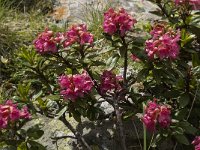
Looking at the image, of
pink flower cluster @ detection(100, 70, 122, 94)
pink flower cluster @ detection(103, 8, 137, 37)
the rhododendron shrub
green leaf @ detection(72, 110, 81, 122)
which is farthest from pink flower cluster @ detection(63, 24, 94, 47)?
green leaf @ detection(72, 110, 81, 122)

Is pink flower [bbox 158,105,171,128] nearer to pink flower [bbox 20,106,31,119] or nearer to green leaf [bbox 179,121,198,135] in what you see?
green leaf [bbox 179,121,198,135]

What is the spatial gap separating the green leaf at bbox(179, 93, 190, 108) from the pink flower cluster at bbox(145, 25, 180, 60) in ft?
0.98

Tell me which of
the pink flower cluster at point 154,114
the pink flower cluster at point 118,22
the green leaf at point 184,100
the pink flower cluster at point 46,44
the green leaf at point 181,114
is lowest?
the green leaf at point 181,114

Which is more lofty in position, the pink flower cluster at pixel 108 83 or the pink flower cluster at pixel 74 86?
the pink flower cluster at pixel 74 86

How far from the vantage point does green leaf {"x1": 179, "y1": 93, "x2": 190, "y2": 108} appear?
2940 mm

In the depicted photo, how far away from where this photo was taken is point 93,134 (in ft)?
10.9

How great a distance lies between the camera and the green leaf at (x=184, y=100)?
9.65ft

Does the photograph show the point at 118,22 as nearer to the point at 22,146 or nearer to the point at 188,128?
the point at 188,128

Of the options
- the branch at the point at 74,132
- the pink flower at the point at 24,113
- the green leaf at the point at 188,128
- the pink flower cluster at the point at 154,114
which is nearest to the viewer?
the pink flower cluster at the point at 154,114

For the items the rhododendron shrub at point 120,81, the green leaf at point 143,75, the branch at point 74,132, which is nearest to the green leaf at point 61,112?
the rhododendron shrub at point 120,81

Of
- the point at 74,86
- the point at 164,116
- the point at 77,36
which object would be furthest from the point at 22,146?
the point at 164,116

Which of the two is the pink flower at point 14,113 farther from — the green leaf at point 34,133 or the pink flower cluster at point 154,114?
the pink flower cluster at point 154,114

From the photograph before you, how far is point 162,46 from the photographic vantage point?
2734mm

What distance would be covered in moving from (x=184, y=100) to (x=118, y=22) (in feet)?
2.03
